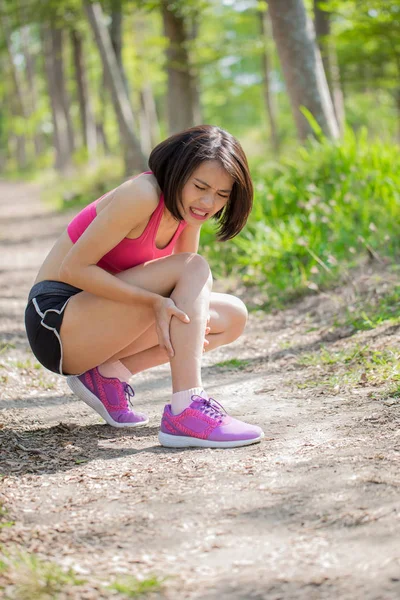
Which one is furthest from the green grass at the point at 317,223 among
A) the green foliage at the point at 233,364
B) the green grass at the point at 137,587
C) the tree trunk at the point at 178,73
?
the tree trunk at the point at 178,73

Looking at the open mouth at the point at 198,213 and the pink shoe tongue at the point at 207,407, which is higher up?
the open mouth at the point at 198,213

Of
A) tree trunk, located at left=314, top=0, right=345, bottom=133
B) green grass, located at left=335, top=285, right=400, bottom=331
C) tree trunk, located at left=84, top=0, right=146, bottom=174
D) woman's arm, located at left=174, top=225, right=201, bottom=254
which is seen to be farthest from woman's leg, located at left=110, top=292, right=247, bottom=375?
tree trunk, located at left=84, top=0, right=146, bottom=174

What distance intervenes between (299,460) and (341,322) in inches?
78.8

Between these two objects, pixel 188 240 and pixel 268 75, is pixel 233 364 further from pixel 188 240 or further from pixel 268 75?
pixel 268 75

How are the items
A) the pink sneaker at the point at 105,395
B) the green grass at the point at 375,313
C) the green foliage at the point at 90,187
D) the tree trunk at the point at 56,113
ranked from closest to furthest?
1. the pink sneaker at the point at 105,395
2. the green grass at the point at 375,313
3. the green foliage at the point at 90,187
4. the tree trunk at the point at 56,113

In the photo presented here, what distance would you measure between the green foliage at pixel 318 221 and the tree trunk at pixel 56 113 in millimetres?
15501

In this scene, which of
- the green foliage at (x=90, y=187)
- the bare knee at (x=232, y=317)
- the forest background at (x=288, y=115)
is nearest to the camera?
the bare knee at (x=232, y=317)

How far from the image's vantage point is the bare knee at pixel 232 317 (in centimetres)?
309

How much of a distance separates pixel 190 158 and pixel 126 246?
43cm

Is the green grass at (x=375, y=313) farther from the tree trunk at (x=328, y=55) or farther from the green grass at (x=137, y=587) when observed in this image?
the tree trunk at (x=328, y=55)

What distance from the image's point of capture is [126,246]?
2832 mm

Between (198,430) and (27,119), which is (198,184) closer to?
(198,430)

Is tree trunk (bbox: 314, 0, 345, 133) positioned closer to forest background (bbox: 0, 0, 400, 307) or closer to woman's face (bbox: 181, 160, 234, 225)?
forest background (bbox: 0, 0, 400, 307)

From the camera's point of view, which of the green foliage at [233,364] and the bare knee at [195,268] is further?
the green foliage at [233,364]
